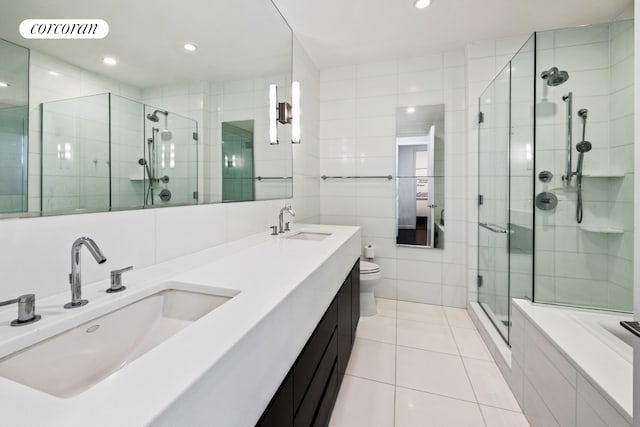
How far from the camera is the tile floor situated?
1.34 m

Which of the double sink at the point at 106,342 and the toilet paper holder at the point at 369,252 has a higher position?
the double sink at the point at 106,342

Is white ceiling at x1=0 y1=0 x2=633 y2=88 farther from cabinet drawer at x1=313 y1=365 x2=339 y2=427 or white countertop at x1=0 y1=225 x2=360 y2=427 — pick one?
cabinet drawer at x1=313 y1=365 x2=339 y2=427

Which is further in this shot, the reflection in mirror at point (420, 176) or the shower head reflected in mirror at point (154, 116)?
the reflection in mirror at point (420, 176)

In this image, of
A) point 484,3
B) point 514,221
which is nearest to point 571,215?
point 514,221

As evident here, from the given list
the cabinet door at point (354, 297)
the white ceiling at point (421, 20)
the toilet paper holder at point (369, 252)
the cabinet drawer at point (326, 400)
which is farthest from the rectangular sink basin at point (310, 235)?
the white ceiling at point (421, 20)

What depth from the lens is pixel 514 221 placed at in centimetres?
192

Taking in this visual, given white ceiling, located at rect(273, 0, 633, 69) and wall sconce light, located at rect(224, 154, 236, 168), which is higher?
white ceiling, located at rect(273, 0, 633, 69)

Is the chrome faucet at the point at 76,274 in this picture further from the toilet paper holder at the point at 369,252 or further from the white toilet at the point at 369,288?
the toilet paper holder at the point at 369,252

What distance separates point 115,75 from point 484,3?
2349mm

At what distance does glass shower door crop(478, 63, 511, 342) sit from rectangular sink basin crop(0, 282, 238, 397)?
2.01 meters

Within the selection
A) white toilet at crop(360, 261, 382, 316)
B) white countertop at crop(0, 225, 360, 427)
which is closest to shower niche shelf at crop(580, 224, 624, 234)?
white toilet at crop(360, 261, 382, 316)

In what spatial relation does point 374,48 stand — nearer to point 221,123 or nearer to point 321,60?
point 321,60
